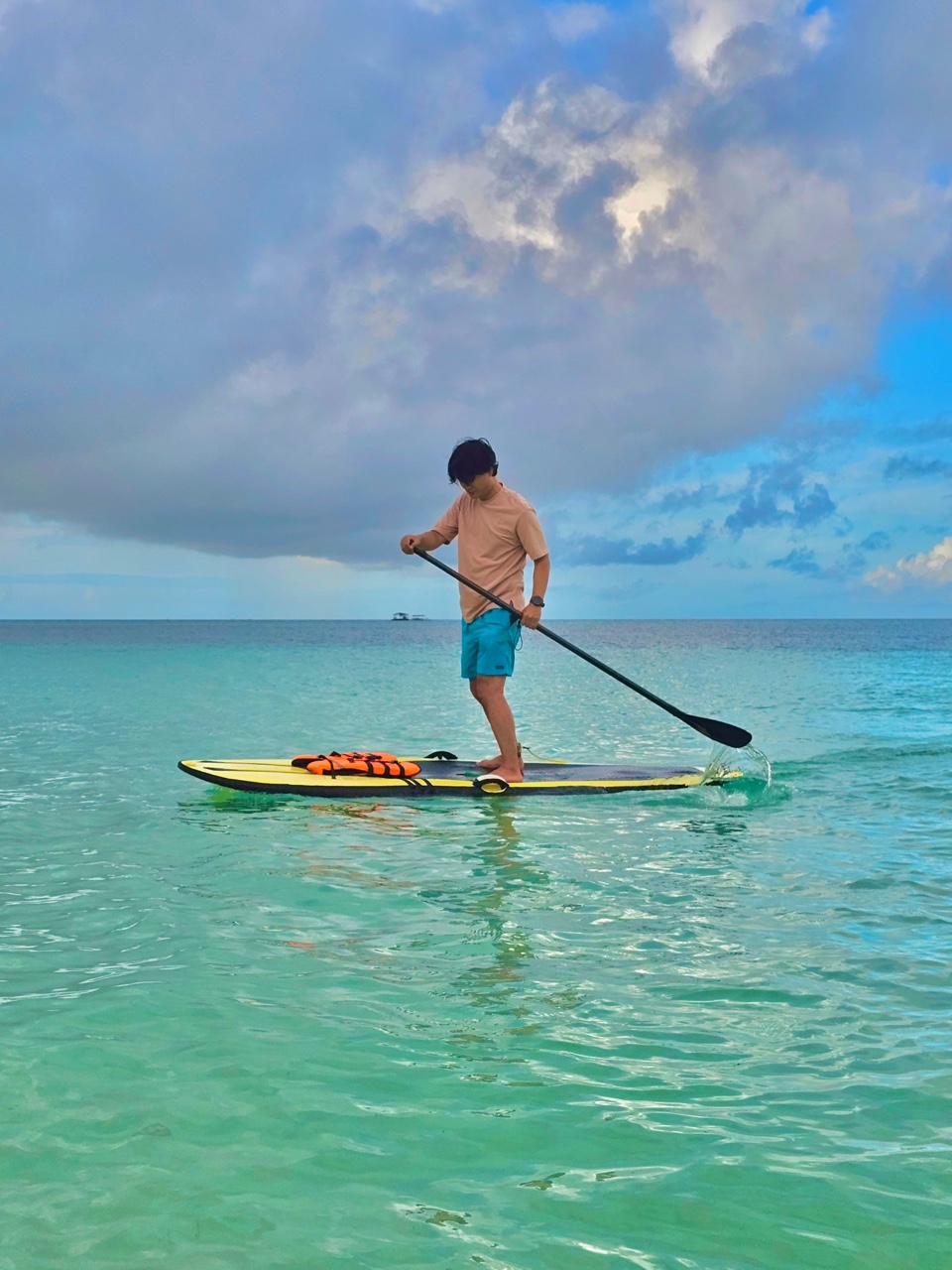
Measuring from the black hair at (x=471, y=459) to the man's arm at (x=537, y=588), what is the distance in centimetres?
94

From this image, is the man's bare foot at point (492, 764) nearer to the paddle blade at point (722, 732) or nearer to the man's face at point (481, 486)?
the paddle blade at point (722, 732)

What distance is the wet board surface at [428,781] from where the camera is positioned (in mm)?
9125

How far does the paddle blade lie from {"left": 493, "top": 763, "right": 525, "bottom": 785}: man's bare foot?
181 cm

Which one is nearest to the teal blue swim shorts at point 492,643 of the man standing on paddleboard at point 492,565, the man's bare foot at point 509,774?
the man standing on paddleboard at point 492,565

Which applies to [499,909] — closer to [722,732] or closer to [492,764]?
[492,764]

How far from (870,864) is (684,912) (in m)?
1.99

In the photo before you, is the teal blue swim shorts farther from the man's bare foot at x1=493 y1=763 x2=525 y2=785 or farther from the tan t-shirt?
the man's bare foot at x1=493 y1=763 x2=525 y2=785

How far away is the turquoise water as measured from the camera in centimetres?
266

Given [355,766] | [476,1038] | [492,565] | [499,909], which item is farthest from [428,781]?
[476,1038]

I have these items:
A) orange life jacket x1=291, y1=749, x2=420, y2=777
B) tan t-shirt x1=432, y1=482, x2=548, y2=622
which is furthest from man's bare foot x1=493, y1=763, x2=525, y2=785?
tan t-shirt x1=432, y1=482, x2=548, y2=622

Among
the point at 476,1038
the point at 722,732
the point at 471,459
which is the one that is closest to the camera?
the point at 476,1038

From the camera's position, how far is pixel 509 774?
929cm

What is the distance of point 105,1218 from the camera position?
2666mm

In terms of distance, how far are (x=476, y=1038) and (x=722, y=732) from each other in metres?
6.68
